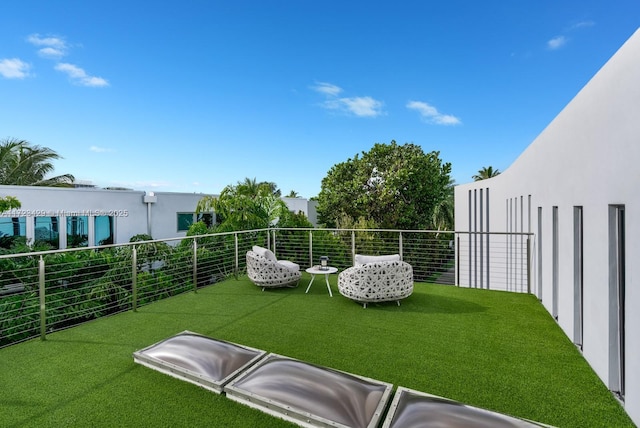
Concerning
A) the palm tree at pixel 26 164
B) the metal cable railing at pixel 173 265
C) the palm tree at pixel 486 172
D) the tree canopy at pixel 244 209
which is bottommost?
the metal cable railing at pixel 173 265

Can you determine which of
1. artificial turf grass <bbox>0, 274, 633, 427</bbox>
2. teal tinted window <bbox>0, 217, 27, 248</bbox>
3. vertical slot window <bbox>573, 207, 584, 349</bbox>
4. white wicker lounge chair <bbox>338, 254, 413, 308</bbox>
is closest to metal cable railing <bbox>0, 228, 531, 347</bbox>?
artificial turf grass <bbox>0, 274, 633, 427</bbox>

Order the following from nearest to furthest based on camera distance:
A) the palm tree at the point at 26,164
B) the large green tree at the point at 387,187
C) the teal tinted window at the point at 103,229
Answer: the teal tinted window at the point at 103,229
the palm tree at the point at 26,164
the large green tree at the point at 387,187

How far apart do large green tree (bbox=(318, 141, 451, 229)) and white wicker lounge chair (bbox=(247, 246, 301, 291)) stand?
11.2 meters

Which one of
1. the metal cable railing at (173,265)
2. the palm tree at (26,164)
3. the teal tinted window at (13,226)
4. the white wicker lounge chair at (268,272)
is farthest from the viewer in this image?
the palm tree at (26,164)

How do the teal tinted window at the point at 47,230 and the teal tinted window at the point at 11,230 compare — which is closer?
the teal tinted window at the point at 11,230

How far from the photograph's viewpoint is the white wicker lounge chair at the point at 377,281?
5855 millimetres

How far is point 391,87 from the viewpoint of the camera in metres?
17.5

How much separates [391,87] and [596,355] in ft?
52.7

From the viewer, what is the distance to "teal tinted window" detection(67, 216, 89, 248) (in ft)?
44.2

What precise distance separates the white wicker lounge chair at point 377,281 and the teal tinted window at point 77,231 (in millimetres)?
12739

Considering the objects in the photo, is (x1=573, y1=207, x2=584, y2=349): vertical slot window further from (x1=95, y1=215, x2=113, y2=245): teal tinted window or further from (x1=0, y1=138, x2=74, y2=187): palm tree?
(x1=0, y1=138, x2=74, y2=187): palm tree

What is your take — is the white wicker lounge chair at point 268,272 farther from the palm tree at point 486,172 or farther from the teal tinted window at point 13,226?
the palm tree at point 486,172

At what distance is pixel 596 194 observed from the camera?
11.9 ft

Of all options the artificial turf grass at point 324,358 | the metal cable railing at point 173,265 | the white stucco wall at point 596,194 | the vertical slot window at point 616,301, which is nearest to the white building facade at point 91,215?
the metal cable railing at point 173,265
